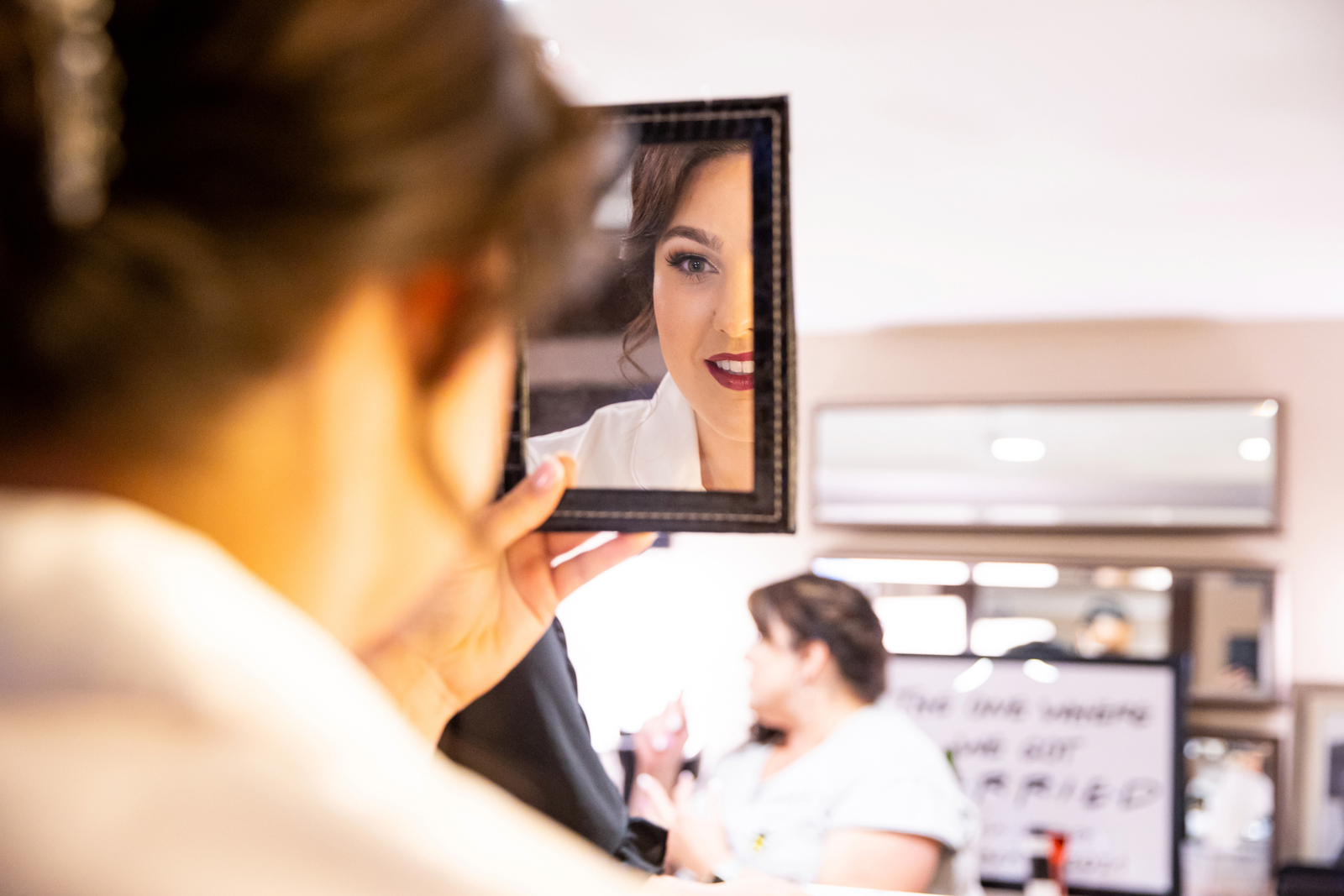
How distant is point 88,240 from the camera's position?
0.72 ft

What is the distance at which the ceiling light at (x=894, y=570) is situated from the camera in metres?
3.51

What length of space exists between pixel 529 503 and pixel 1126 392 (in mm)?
3241

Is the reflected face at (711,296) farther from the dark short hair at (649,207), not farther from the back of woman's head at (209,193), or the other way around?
the back of woman's head at (209,193)

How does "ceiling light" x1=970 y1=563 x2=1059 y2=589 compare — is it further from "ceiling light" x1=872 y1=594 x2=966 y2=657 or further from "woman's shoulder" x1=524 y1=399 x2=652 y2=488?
"woman's shoulder" x1=524 y1=399 x2=652 y2=488

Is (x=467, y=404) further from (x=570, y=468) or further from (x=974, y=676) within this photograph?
(x=974, y=676)

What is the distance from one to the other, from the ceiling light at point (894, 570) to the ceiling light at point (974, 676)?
312mm

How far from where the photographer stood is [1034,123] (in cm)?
185

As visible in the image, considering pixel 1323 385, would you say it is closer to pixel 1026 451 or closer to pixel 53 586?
pixel 1026 451

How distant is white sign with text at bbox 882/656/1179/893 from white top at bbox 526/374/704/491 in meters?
2.85

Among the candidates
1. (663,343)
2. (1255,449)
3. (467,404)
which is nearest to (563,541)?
(663,343)

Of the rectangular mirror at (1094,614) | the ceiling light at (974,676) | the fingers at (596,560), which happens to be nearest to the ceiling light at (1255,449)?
the rectangular mirror at (1094,614)

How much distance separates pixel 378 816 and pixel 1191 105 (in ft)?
6.34

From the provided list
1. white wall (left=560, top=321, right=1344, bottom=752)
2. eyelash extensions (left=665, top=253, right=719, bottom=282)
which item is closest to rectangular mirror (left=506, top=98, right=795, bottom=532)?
eyelash extensions (left=665, top=253, right=719, bottom=282)

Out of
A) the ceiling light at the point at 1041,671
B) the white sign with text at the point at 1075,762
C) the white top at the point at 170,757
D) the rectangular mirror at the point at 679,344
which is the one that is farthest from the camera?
the ceiling light at the point at 1041,671
